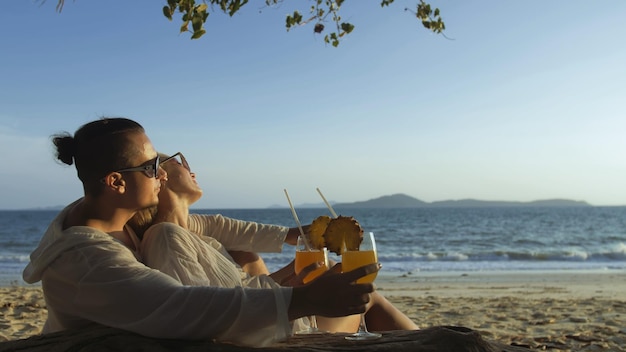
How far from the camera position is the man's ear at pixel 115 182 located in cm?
217

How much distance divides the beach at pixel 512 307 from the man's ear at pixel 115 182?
4043mm

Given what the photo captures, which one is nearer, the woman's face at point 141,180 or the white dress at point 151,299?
the white dress at point 151,299

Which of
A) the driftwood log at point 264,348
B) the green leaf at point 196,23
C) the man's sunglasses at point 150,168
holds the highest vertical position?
the green leaf at point 196,23

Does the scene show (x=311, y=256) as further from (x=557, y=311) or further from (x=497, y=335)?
(x=557, y=311)

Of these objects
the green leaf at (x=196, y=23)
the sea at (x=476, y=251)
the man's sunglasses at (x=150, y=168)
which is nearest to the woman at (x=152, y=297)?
the man's sunglasses at (x=150, y=168)

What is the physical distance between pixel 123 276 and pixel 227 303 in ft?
1.07

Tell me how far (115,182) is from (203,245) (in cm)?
56

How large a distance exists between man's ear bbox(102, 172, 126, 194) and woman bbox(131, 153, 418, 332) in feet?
1.03

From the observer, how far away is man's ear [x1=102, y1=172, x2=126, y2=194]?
2166 millimetres

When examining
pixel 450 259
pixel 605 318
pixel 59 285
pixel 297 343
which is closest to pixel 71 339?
pixel 59 285

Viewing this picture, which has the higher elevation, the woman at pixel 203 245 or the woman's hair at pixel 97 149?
the woman's hair at pixel 97 149

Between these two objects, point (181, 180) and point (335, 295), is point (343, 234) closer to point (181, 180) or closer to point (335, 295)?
point (335, 295)

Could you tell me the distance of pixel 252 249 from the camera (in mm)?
3471

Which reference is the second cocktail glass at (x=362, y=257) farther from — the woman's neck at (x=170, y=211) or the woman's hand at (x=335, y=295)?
the woman's neck at (x=170, y=211)
